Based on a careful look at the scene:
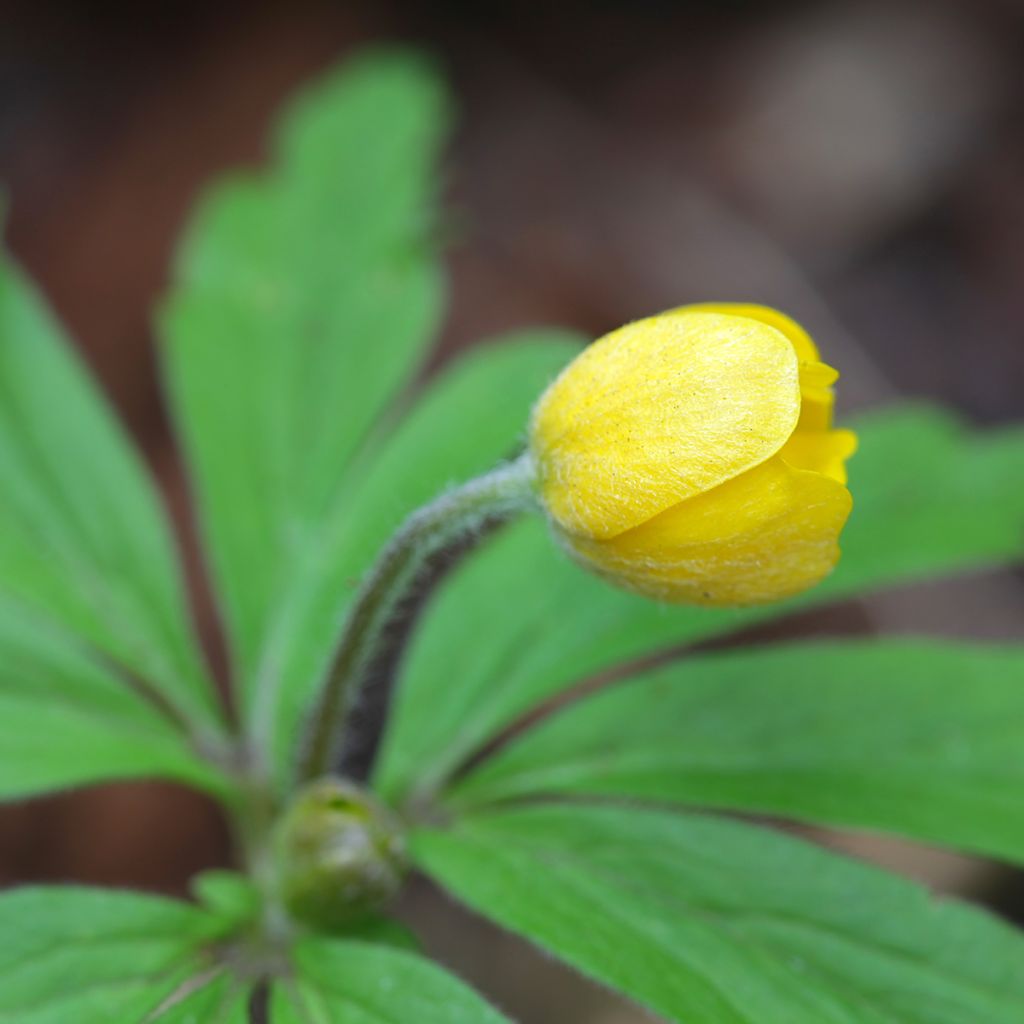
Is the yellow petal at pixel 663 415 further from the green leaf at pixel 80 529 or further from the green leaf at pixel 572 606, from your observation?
the green leaf at pixel 80 529

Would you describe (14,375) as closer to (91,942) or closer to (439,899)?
(91,942)

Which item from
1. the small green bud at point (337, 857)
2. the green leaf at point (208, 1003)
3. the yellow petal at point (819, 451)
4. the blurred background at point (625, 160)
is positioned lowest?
the green leaf at point (208, 1003)

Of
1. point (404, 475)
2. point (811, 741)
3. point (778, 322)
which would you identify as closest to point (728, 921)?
point (811, 741)

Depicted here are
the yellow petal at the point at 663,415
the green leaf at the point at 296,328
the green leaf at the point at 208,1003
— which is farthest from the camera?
the green leaf at the point at 296,328

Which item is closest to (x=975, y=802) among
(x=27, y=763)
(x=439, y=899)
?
(x=27, y=763)

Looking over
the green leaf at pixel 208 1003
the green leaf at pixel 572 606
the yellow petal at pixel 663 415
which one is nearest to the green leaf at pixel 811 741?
the green leaf at pixel 572 606

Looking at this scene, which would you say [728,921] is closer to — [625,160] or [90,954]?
[90,954]

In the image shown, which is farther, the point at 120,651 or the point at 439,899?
the point at 439,899
